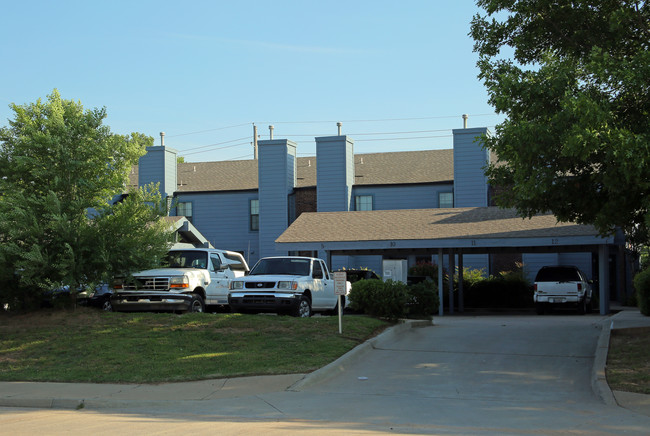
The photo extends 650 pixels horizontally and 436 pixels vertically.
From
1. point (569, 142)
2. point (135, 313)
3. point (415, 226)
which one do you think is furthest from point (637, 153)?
point (415, 226)

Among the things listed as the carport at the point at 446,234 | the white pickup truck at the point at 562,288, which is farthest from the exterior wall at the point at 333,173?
the white pickup truck at the point at 562,288

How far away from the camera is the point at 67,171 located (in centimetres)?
1638

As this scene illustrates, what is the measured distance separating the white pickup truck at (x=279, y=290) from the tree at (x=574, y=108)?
220 inches

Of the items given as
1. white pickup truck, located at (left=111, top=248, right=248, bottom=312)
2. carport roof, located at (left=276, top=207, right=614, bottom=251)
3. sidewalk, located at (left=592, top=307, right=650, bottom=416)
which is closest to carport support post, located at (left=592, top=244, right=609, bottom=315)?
carport roof, located at (left=276, top=207, right=614, bottom=251)

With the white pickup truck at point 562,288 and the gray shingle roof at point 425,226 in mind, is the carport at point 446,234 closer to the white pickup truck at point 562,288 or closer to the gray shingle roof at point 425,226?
the gray shingle roof at point 425,226

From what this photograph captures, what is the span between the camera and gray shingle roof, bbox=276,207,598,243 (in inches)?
949

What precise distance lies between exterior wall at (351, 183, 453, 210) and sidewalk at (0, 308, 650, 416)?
23.1 metres

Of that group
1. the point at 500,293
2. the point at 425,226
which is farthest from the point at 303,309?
the point at 500,293

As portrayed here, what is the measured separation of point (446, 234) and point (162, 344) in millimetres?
13514

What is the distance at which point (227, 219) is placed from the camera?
37281 mm

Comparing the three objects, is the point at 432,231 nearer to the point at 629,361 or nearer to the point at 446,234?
the point at 446,234

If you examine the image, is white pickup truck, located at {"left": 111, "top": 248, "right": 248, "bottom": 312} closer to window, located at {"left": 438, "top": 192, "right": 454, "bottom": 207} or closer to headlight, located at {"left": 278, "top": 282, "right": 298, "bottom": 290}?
headlight, located at {"left": 278, "top": 282, "right": 298, "bottom": 290}

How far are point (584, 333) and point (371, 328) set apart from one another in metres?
5.17

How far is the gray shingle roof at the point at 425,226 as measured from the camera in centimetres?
2411
